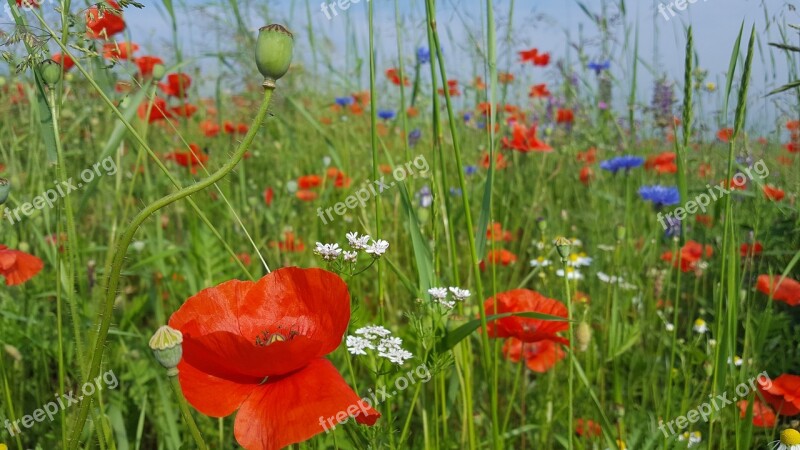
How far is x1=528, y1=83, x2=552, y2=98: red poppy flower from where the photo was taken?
3857 millimetres

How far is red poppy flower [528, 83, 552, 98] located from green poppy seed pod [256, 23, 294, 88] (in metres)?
3.54

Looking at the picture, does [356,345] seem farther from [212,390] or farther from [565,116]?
[565,116]

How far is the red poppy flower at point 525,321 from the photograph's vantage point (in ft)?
3.59

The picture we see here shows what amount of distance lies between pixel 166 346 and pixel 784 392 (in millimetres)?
1144

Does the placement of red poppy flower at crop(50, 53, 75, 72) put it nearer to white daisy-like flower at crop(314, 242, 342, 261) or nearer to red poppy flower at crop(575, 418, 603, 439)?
white daisy-like flower at crop(314, 242, 342, 261)

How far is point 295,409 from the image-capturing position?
0.58 meters

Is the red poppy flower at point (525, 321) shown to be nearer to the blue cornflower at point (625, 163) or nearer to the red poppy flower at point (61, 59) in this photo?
the red poppy flower at point (61, 59)

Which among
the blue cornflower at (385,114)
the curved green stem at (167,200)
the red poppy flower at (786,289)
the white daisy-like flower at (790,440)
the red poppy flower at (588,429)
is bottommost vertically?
the red poppy flower at (588,429)

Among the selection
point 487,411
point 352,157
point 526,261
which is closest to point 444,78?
point 487,411

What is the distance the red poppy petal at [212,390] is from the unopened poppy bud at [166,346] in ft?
0.40

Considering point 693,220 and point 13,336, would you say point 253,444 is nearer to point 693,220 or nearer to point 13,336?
point 13,336

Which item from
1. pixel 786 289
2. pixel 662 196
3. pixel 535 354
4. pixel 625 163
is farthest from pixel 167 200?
pixel 625 163

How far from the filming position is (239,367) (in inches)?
24.0

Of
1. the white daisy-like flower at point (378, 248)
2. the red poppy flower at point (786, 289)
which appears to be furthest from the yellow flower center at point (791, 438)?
the white daisy-like flower at point (378, 248)
